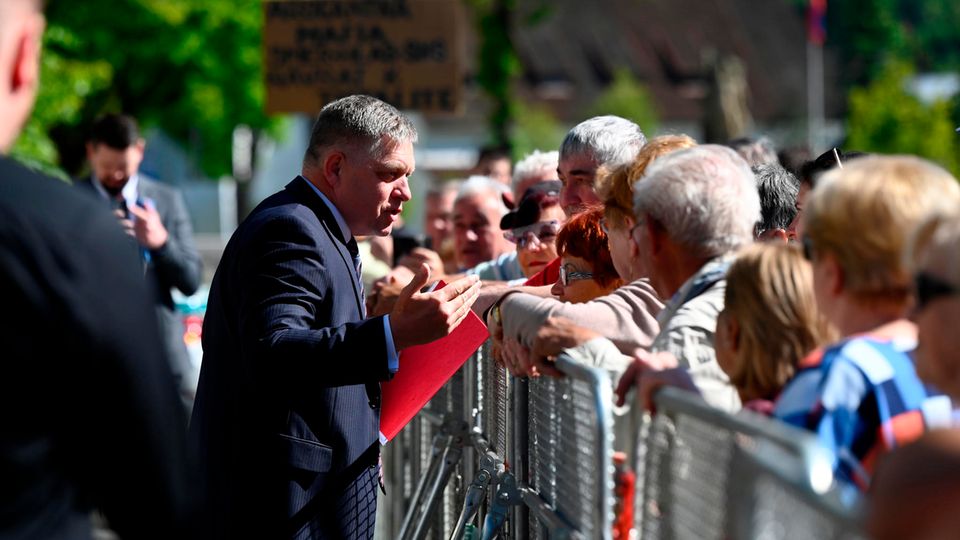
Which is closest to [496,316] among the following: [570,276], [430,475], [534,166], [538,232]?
[570,276]

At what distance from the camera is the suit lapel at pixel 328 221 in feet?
14.9

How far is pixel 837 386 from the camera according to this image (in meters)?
2.75

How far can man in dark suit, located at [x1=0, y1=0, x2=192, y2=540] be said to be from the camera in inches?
91.2

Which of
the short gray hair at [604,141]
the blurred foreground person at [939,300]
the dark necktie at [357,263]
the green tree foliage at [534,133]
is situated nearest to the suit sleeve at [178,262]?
the short gray hair at [604,141]

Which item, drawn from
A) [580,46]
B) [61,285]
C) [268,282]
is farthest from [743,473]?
[580,46]

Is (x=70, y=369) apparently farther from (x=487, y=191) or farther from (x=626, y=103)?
(x=626, y=103)

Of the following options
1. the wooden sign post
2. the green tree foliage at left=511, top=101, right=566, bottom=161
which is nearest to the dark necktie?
the wooden sign post

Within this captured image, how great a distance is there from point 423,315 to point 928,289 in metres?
1.95

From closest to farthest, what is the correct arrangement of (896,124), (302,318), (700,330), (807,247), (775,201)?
(807,247), (700,330), (302,318), (775,201), (896,124)

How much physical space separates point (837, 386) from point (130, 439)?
4.21ft

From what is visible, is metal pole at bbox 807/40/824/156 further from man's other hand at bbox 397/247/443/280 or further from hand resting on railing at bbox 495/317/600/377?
hand resting on railing at bbox 495/317/600/377

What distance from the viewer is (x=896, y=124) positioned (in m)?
47.5

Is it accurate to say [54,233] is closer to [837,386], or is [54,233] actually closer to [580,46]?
[837,386]

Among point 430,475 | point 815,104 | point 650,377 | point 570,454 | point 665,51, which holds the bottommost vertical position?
point 815,104
